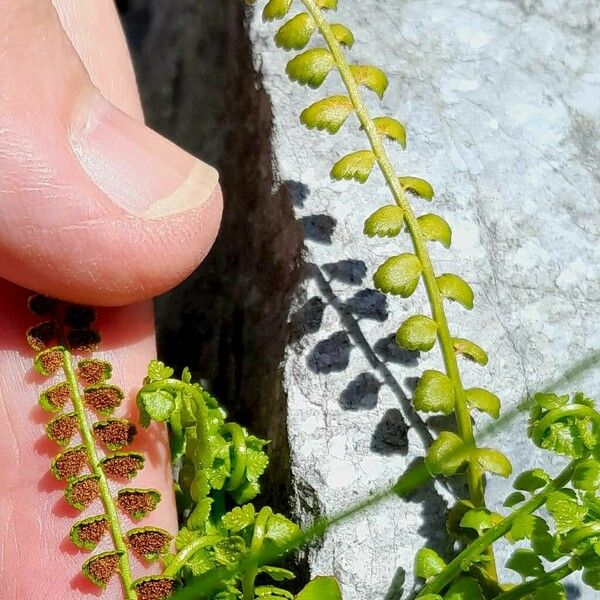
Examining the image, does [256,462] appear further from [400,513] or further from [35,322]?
[35,322]

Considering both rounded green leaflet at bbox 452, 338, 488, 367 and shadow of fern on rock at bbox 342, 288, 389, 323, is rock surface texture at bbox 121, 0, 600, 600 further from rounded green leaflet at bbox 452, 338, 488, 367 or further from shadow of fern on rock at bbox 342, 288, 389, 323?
rounded green leaflet at bbox 452, 338, 488, 367

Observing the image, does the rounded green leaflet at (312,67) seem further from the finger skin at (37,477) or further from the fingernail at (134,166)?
the finger skin at (37,477)

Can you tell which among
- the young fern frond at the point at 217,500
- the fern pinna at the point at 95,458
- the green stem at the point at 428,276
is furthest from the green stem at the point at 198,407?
the green stem at the point at 428,276

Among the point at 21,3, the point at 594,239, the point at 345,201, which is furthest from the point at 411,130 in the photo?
the point at 21,3

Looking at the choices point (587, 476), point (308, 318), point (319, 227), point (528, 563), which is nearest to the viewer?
point (587, 476)

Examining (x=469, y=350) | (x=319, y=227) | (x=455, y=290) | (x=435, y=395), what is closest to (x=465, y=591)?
(x=435, y=395)

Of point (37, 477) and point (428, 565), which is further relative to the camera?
point (37, 477)

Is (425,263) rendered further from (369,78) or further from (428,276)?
(369,78)
